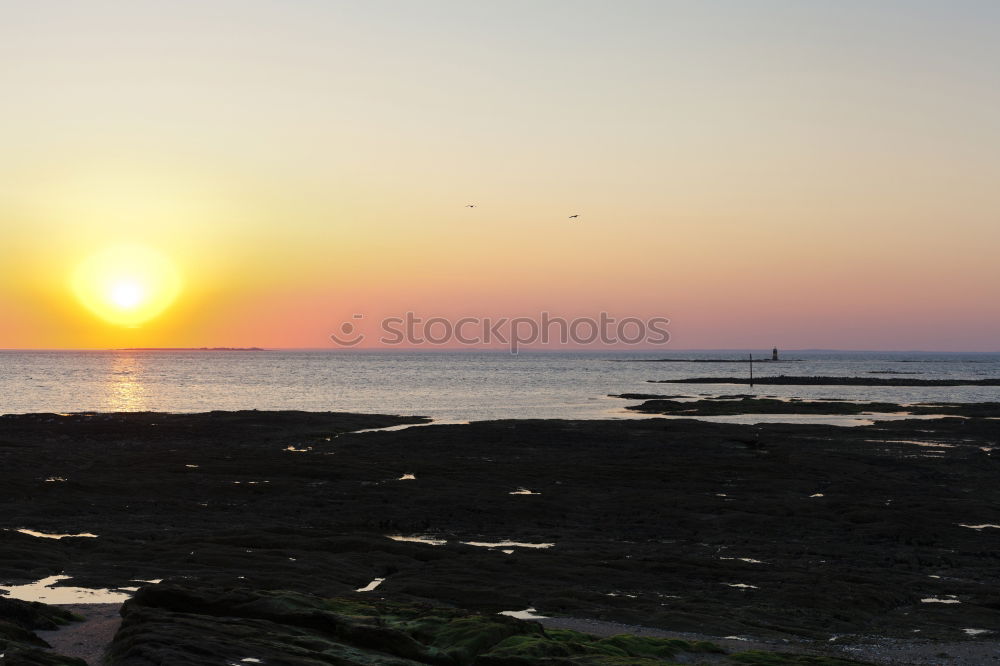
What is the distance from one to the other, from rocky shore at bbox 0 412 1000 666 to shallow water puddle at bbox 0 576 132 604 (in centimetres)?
38

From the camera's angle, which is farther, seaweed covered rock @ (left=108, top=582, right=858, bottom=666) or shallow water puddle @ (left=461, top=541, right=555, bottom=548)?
shallow water puddle @ (left=461, top=541, right=555, bottom=548)

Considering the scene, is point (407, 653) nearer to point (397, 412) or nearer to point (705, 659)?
point (705, 659)

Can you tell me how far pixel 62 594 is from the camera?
17344 mm

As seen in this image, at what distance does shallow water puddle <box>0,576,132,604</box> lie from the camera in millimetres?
16828

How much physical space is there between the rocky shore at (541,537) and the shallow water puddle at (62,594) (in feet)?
1.23

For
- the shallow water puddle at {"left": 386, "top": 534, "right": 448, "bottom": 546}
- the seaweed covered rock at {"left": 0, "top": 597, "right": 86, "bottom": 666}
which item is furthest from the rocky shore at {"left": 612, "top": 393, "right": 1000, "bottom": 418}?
the seaweed covered rock at {"left": 0, "top": 597, "right": 86, "bottom": 666}

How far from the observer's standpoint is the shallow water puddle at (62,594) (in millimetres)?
16828

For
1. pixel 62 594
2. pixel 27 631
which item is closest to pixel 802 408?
pixel 62 594

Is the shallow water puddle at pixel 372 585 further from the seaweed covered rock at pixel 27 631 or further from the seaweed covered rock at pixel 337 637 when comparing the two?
the seaweed covered rock at pixel 27 631

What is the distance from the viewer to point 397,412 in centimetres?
7506

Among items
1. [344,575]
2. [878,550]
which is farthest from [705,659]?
[878,550]

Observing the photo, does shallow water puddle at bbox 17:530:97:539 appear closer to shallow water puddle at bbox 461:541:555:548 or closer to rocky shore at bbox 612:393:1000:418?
shallow water puddle at bbox 461:541:555:548

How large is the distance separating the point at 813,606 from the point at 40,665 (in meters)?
12.8

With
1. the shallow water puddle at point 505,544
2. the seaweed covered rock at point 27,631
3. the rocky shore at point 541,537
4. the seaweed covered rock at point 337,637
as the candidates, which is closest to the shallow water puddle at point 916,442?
the rocky shore at point 541,537
